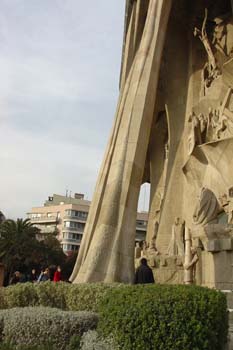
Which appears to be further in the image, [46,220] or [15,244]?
[46,220]

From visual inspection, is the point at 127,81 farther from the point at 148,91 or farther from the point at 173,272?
the point at 173,272

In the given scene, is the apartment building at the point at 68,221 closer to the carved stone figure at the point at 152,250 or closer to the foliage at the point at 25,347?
the carved stone figure at the point at 152,250

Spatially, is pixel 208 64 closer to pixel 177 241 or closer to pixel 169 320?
pixel 177 241

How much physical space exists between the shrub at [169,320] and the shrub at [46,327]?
2.18 ft

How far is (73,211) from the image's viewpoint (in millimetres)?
68500

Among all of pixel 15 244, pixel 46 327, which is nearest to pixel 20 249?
pixel 15 244

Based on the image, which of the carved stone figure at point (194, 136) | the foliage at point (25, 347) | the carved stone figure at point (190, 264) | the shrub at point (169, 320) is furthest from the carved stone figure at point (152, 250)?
the shrub at point (169, 320)

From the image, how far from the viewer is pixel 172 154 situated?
1841cm

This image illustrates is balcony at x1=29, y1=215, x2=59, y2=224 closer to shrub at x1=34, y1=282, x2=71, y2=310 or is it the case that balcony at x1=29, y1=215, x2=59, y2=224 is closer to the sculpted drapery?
the sculpted drapery

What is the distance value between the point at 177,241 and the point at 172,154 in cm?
372

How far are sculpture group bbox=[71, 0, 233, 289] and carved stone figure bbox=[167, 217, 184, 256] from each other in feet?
0.12

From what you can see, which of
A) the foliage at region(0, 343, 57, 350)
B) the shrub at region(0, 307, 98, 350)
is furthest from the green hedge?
the foliage at region(0, 343, 57, 350)

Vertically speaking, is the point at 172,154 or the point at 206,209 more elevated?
the point at 172,154

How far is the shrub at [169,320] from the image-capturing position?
4.56 metres
